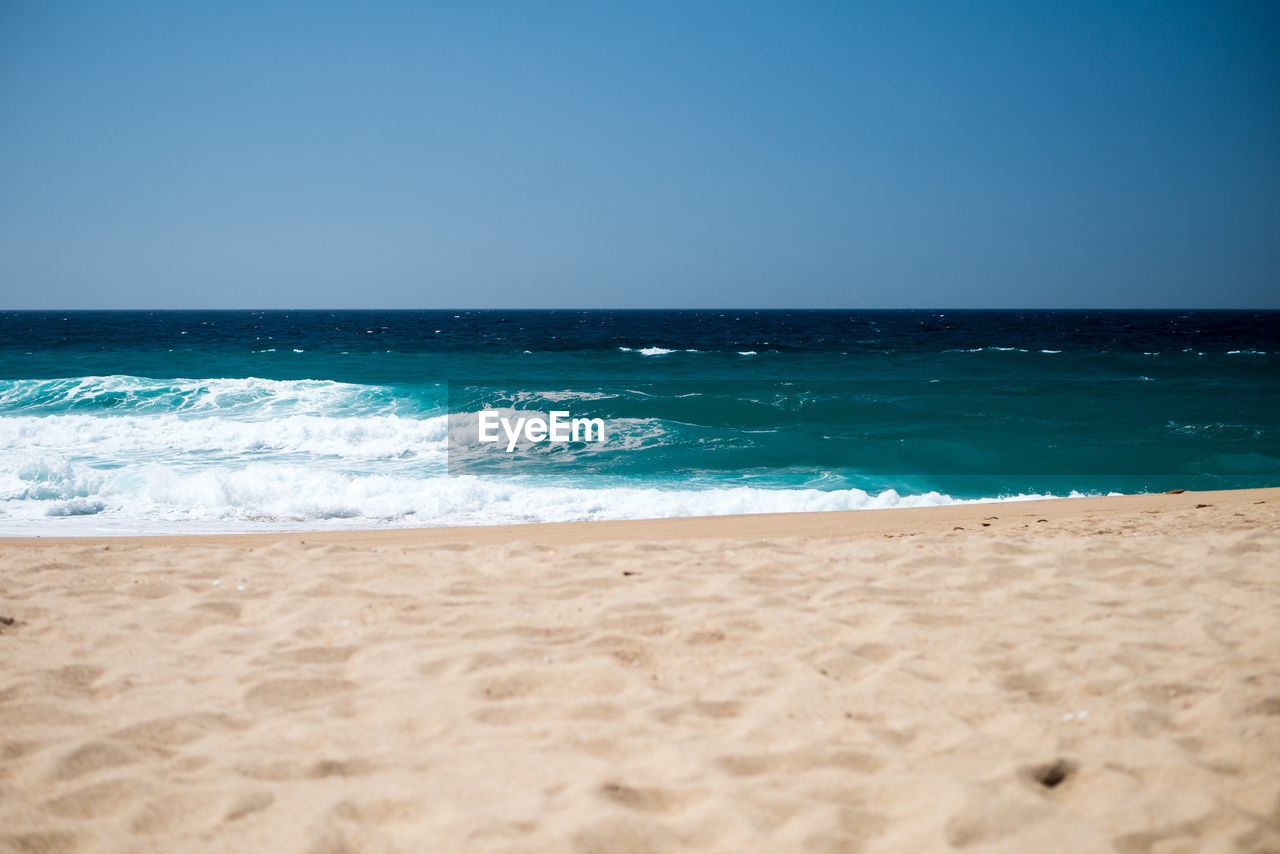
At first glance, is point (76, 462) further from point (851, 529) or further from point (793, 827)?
point (793, 827)

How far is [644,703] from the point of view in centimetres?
280

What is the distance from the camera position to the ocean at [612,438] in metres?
10.3

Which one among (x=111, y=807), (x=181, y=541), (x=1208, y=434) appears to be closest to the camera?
(x=111, y=807)

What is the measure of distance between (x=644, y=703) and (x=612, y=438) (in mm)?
14040

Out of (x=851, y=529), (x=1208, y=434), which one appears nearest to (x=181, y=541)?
(x=851, y=529)

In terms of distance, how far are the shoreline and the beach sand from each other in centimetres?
224

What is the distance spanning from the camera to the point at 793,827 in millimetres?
2062

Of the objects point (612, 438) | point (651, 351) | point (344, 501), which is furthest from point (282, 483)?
point (651, 351)

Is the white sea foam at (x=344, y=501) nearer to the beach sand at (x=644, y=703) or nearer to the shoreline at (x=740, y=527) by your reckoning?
the shoreline at (x=740, y=527)

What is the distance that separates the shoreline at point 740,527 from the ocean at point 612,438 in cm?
162

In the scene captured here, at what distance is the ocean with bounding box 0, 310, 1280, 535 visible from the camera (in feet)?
33.7

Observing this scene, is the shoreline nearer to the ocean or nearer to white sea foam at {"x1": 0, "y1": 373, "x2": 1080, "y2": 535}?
white sea foam at {"x1": 0, "y1": 373, "x2": 1080, "y2": 535}

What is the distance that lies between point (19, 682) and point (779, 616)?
3.43m

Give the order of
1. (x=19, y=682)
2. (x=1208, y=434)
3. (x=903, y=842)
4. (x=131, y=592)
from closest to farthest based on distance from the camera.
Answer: (x=903, y=842) → (x=19, y=682) → (x=131, y=592) → (x=1208, y=434)
